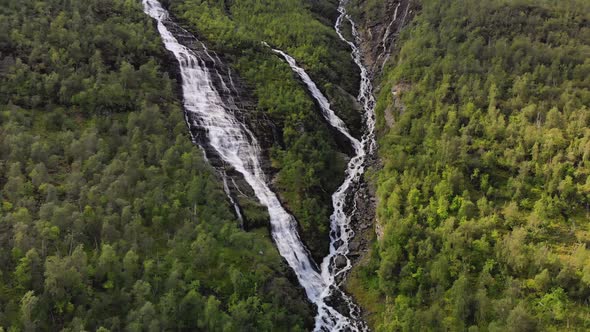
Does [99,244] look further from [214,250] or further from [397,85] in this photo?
[397,85]

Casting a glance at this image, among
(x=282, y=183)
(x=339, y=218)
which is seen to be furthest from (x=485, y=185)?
(x=282, y=183)

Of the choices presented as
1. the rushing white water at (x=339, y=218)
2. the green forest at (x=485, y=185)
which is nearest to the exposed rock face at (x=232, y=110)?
the rushing white water at (x=339, y=218)

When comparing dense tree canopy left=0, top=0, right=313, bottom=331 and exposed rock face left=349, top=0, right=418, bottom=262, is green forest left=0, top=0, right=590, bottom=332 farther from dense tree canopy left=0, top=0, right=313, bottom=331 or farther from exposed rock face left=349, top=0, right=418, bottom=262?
exposed rock face left=349, top=0, right=418, bottom=262

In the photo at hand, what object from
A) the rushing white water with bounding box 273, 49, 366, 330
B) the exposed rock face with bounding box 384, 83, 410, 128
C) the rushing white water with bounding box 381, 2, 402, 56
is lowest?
the rushing white water with bounding box 273, 49, 366, 330

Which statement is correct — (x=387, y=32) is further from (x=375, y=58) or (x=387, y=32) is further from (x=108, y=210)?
(x=108, y=210)

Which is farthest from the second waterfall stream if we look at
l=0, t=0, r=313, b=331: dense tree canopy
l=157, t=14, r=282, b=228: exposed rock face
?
l=0, t=0, r=313, b=331: dense tree canopy

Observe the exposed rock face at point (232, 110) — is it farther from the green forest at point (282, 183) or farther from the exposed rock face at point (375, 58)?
the exposed rock face at point (375, 58)

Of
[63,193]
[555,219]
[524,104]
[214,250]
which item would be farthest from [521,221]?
[63,193]
